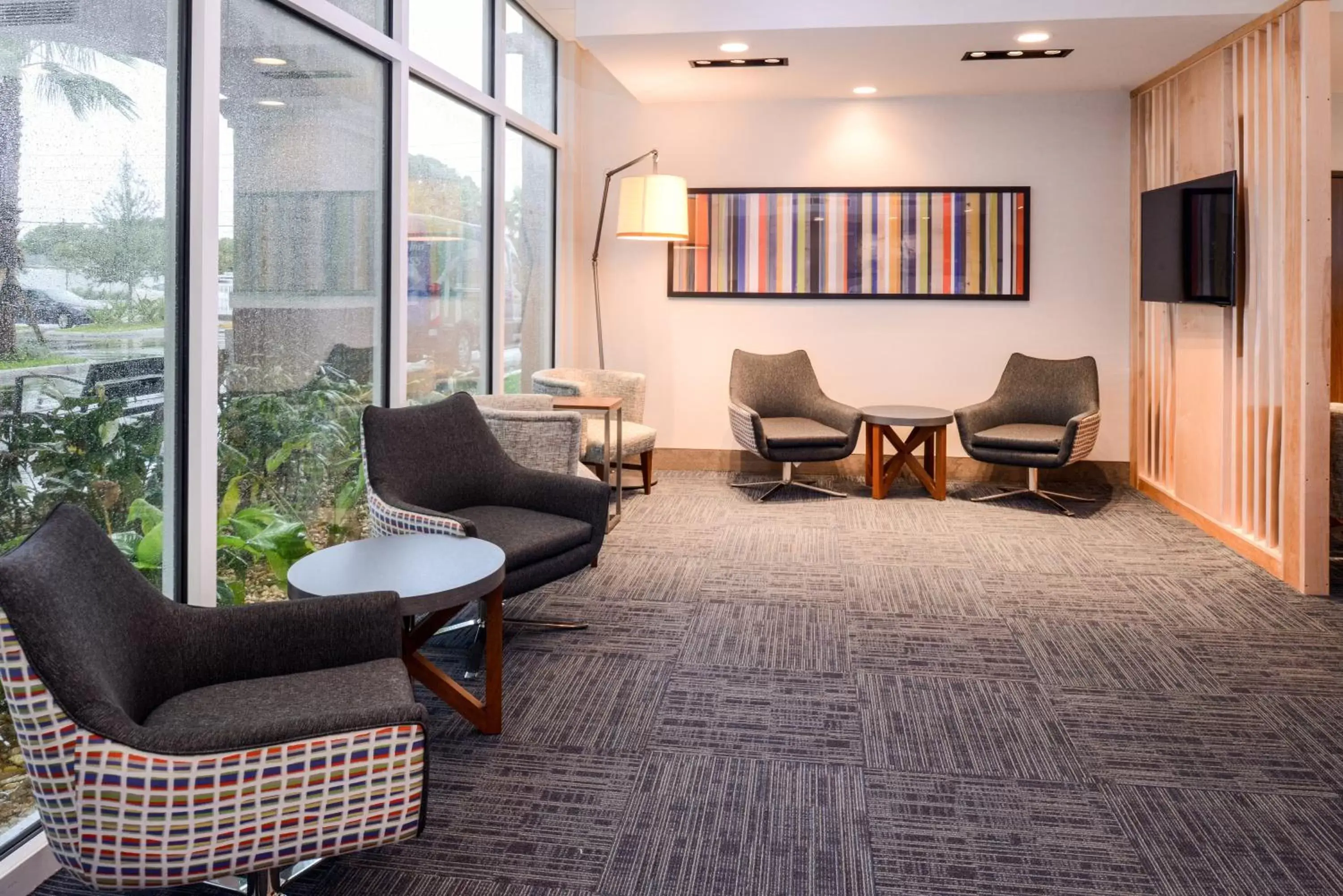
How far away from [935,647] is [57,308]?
2.81m

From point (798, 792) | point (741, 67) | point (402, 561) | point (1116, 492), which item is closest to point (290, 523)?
point (402, 561)

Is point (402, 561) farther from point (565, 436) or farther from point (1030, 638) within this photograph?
point (1030, 638)

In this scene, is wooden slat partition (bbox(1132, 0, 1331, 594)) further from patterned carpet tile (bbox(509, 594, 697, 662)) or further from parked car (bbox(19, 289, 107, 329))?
parked car (bbox(19, 289, 107, 329))

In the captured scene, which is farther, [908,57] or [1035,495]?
[1035,495]

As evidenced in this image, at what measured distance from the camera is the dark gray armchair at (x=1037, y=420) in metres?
5.97

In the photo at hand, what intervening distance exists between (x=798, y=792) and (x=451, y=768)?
87cm

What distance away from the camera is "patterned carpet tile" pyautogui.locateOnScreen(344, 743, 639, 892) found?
2.19 metres

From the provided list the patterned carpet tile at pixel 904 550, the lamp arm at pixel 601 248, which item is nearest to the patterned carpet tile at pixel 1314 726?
the patterned carpet tile at pixel 904 550

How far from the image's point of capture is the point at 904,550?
199 inches

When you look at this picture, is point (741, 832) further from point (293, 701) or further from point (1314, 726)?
point (1314, 726)

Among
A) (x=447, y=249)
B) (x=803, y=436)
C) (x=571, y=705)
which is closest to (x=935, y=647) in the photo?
(x=571, y=705)

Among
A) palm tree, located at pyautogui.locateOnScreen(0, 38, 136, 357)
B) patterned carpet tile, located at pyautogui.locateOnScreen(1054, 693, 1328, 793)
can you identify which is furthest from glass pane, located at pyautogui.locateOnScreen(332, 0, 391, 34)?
patterned carpet tile, located at pyautogui.locateOnScreen(1054, 693, 1328, 793)

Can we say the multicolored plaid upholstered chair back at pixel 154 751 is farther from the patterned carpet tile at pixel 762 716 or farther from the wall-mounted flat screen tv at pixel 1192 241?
the wall-mounted flat screen tv at pixel 1192 241

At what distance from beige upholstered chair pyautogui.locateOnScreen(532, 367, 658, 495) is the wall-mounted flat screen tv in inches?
116
